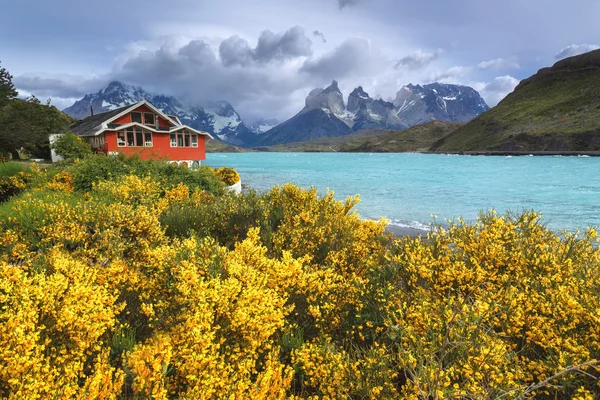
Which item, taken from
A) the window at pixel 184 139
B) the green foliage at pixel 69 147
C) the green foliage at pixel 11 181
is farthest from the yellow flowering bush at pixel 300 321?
the window at pixel 184 139

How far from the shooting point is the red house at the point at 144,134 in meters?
36.8

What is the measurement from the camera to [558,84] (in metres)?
156

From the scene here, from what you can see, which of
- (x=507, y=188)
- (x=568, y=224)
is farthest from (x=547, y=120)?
(x=568, y=224)

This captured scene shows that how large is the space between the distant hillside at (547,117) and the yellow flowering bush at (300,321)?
434ft

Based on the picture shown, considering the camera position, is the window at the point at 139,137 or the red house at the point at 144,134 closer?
the red house at the point at 144,134

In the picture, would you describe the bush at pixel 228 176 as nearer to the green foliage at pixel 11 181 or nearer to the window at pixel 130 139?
the green foliage at pixel 11 181

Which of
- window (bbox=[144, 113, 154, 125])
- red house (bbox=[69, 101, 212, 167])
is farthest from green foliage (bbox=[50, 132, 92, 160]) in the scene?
window (bbox=[144, 113, 154, 125])

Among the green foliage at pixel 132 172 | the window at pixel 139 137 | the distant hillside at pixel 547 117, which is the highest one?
the distant hillside at pixel 547 117

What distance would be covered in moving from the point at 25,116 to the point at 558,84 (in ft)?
665

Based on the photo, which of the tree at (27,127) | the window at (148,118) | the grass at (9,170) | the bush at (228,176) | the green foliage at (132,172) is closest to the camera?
the green foliage at (132,172)

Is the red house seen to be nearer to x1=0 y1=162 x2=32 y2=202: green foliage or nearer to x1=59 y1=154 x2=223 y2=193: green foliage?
x1=0 y1=162 x2=32 y2=202: green foliage

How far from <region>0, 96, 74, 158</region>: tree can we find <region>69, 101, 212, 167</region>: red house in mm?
3738

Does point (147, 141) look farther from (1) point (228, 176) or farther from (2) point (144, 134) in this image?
(1) point (228, 176)

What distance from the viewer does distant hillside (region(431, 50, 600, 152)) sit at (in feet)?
365
